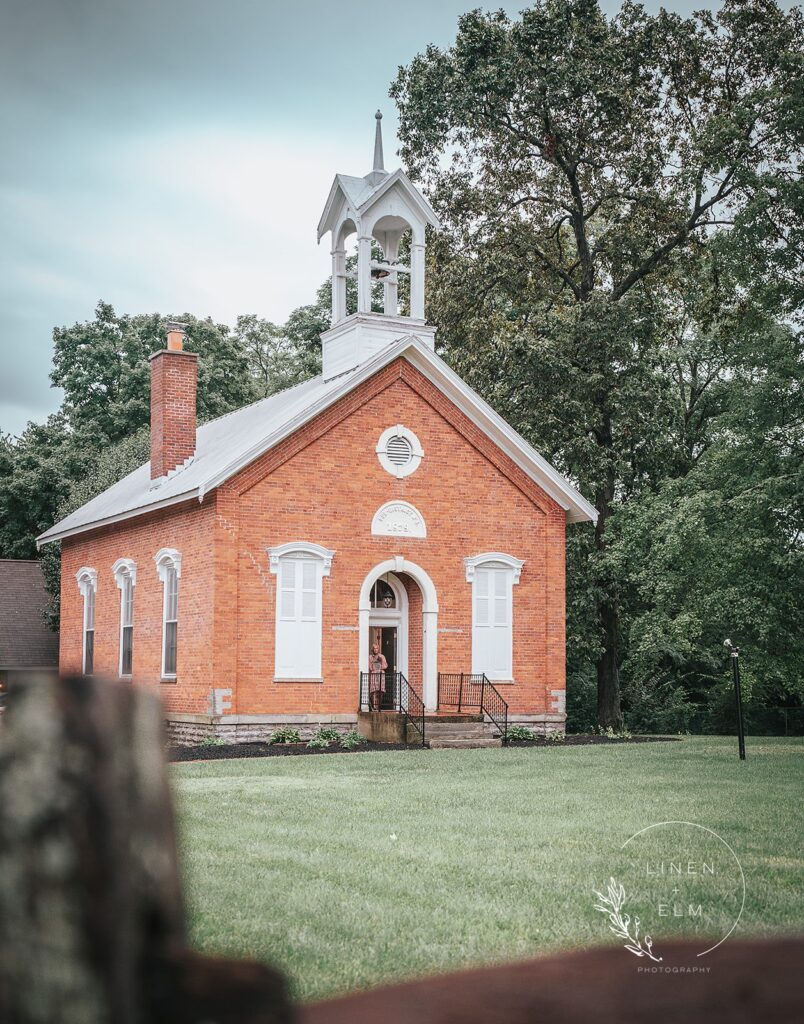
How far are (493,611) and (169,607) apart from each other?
22.2 feet

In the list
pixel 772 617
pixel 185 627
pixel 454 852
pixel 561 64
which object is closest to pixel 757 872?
pixel 454 852

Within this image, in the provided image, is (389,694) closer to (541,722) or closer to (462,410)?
(541,722)

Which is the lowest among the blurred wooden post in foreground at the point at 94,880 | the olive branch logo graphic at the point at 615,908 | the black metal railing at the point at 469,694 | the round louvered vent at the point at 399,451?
the olive branch logo graphic at the point at 615,908

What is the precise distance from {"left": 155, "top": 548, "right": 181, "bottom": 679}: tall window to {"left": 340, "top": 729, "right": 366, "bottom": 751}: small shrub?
Result: 4.03 meters

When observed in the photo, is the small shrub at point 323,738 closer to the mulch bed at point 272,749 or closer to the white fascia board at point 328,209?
the mulch bed at point 272,749

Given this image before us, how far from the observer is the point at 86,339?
4703 cm

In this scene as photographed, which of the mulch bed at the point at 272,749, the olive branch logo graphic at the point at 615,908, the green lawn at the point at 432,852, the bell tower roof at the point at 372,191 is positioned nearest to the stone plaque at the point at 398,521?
the mulch bed at the point at 272,749

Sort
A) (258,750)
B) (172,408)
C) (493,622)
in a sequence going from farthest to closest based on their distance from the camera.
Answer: (172,408) → (493,622) → (258,750)

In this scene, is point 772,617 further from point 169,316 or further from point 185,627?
point 169,316

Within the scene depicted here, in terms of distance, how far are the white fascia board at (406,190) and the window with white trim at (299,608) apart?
24.9 ft

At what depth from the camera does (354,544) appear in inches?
949

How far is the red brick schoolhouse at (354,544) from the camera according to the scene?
22.9m

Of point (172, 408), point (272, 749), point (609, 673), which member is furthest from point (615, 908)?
point (609, 673)

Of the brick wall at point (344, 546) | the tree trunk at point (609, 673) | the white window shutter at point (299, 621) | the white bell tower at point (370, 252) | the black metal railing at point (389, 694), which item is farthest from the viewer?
the tree trunk at point (609, 673)
